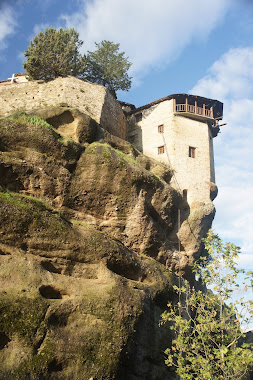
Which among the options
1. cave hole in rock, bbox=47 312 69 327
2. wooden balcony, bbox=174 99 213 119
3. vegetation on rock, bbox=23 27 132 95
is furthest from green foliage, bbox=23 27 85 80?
cave hole in rock, bbox=47 312 69 327

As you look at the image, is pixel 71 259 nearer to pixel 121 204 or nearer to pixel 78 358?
pixel 78 358

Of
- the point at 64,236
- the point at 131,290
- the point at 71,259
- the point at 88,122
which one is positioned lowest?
the point at 131,290

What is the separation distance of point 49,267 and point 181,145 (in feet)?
59.3

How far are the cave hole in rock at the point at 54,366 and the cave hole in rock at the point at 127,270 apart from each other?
450 cm

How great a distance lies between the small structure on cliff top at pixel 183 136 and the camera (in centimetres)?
2619

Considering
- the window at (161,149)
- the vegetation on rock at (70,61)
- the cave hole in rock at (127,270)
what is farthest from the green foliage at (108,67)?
the cave hole in rock at (127,270)

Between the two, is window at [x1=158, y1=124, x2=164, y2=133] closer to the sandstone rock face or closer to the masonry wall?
the masonry wall

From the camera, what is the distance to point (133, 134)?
30922 millimetres

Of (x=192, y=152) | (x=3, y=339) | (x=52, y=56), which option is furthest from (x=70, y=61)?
(x=3, y=339)

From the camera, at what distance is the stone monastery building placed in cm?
2417

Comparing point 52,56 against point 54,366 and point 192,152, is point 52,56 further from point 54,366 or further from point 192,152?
point 54,366

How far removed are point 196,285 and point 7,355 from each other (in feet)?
55.7

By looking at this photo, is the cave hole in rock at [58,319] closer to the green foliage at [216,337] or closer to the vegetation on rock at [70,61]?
the green foliage at [216,337]

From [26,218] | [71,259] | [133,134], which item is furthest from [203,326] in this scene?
[133,134]
